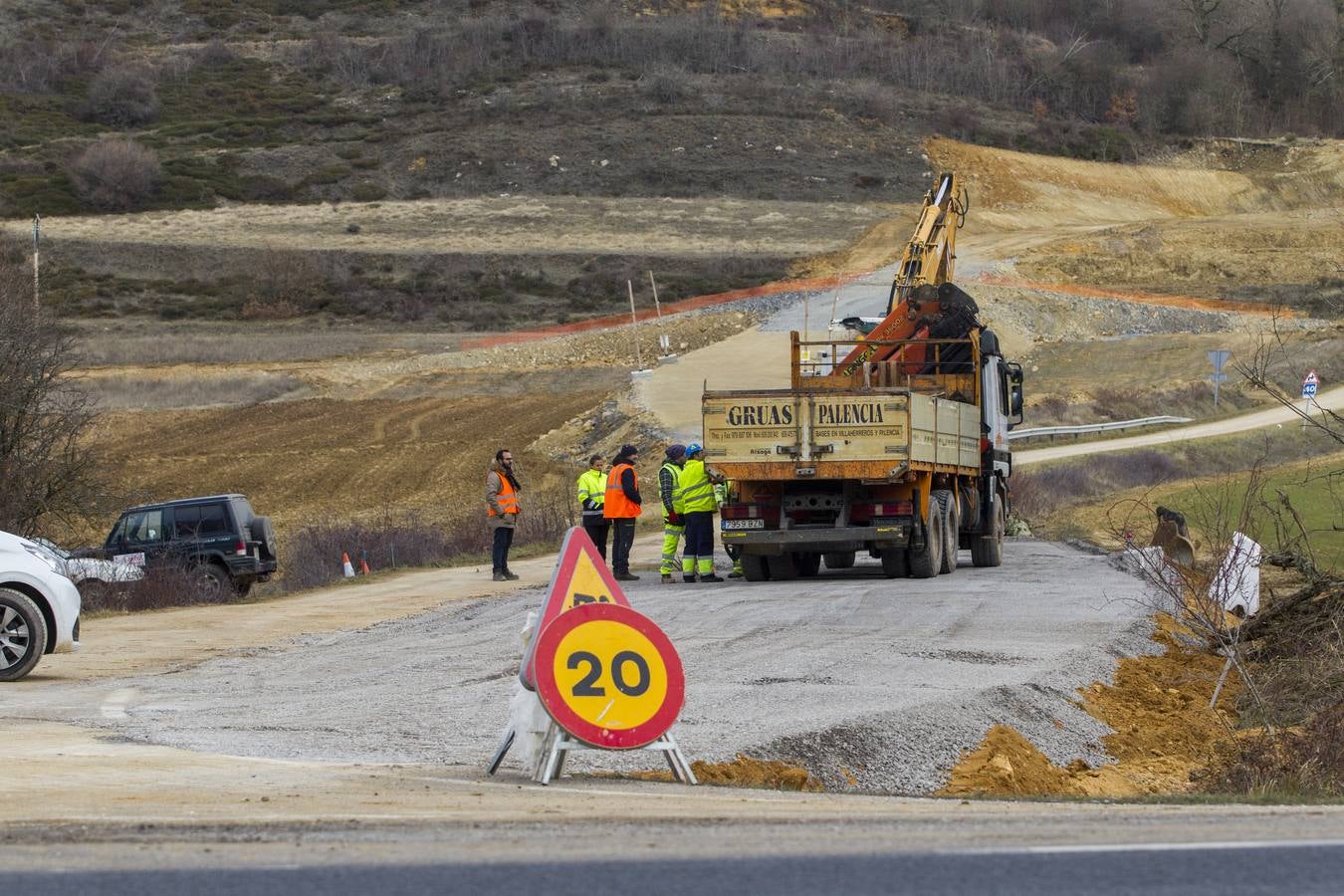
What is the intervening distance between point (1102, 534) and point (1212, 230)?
2088 inches

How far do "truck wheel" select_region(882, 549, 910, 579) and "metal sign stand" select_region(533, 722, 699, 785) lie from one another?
1369cm

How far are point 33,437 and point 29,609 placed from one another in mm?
18211

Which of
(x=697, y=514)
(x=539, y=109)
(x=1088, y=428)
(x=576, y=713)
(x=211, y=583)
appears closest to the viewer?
(x=576, y=713)

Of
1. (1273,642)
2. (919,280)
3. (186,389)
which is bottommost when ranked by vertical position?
(1273,642)

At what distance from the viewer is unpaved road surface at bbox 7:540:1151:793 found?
11141 millimetres

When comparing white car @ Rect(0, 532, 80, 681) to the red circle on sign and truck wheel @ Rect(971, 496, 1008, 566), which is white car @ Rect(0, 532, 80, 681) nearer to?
the red circle on sign

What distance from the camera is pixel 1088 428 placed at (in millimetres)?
53438

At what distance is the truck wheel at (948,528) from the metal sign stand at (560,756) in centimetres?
1414

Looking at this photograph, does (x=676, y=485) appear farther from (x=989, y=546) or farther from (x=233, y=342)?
(x=233, y=342)

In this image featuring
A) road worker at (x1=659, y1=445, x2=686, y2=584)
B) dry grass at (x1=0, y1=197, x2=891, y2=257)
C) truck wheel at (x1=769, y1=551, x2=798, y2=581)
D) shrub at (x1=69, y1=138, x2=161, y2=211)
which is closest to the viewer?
road worker at (x1=659, y1=445, x2=686, y2=584)

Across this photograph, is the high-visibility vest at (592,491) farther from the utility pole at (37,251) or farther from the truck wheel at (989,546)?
the utility pole at (37,251)

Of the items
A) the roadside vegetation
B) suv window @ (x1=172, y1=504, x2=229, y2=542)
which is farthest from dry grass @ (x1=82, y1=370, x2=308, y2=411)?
the roadside vegetation

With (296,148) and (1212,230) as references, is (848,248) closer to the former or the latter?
(1212,230)

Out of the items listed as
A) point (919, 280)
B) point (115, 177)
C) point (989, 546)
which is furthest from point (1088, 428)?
point (115, 177)
